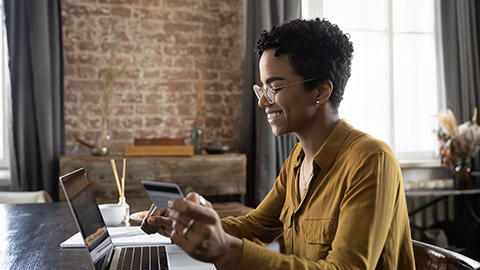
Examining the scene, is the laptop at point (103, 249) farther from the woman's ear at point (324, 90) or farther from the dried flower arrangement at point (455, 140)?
the dried flower arrangement at point (455, 140)

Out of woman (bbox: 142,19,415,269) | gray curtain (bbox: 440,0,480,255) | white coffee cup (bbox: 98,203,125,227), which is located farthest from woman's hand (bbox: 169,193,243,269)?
gray curtain (bbox: 440,0,480,255)

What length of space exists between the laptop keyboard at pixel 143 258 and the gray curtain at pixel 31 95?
84.3 inches

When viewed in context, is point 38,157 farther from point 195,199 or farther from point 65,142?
point 195,199

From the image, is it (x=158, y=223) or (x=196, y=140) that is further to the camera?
(x=196, y=140)

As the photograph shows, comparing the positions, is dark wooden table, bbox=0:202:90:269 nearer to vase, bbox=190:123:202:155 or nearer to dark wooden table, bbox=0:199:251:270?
dark wooden table, bbox=0:199:251:270

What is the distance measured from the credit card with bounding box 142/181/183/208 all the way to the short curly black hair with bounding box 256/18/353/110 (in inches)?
20.7

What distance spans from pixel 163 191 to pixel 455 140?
328 centimetres

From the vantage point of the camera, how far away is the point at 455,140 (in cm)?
364

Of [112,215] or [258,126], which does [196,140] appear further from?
[112,215]

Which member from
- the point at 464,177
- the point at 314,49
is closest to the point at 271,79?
the point at 314,49

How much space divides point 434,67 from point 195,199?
3.83 meters

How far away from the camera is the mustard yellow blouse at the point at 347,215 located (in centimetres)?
98

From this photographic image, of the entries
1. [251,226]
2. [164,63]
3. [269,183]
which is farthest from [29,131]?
[251,226]

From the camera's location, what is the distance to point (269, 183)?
3.44 metres
